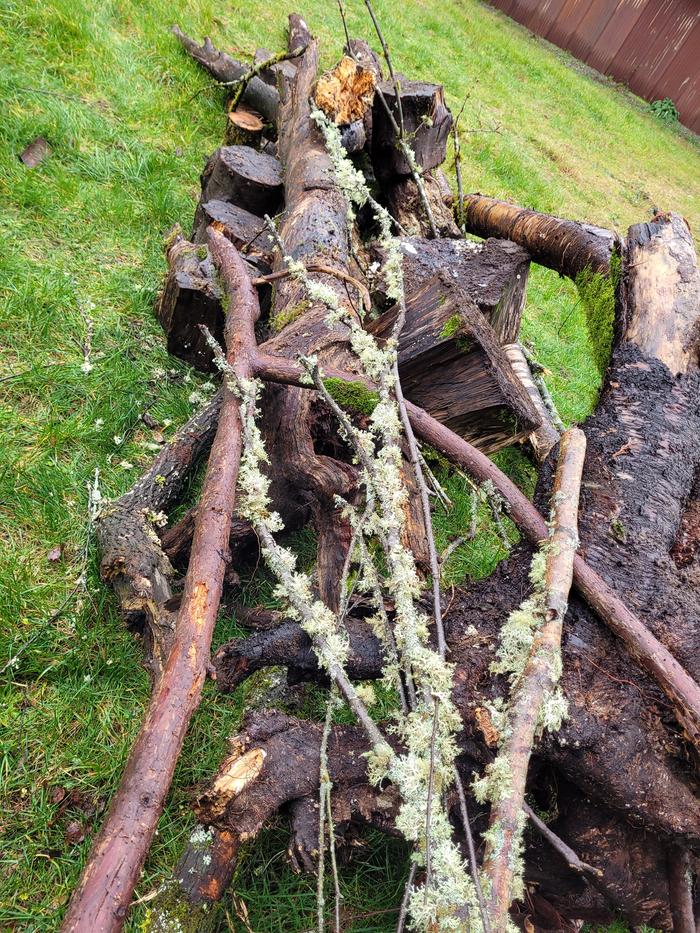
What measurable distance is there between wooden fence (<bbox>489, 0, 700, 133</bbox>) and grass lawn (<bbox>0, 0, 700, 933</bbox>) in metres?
9.32

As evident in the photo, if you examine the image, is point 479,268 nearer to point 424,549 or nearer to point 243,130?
point 424,549

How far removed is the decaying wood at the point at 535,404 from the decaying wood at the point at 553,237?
A: 56 centimetres

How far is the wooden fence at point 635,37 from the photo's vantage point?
13367 mm

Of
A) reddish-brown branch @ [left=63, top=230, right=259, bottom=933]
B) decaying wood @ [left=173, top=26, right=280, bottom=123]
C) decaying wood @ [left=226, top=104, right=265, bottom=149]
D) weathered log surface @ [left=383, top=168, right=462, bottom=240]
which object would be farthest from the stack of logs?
decaying wood @ [left=173, top=26, right=280, bottom=123]

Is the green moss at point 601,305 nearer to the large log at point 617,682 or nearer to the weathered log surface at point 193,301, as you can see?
the large log at point 617,682

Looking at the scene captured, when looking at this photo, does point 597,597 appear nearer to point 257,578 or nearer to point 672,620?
point 672,620

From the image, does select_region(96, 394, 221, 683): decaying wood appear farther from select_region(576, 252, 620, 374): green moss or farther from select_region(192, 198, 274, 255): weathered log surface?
select_region(576, 252, 620, 374): green moss

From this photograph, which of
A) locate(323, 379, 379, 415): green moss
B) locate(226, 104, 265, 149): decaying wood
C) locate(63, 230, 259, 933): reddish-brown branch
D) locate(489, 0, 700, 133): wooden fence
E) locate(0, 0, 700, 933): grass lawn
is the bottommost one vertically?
locate(0, 0, 700, 933): grass lawn

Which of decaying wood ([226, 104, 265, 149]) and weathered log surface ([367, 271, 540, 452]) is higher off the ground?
weathered log surface ([367, 271, 540, 452])

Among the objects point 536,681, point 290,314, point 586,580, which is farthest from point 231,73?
point 536,681

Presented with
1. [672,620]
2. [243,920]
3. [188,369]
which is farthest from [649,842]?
[188,369]

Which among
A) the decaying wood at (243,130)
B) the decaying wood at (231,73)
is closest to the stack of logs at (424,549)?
the decaying wood at (243,130)

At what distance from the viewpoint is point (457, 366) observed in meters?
2.58

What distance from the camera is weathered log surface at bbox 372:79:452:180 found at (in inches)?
160
